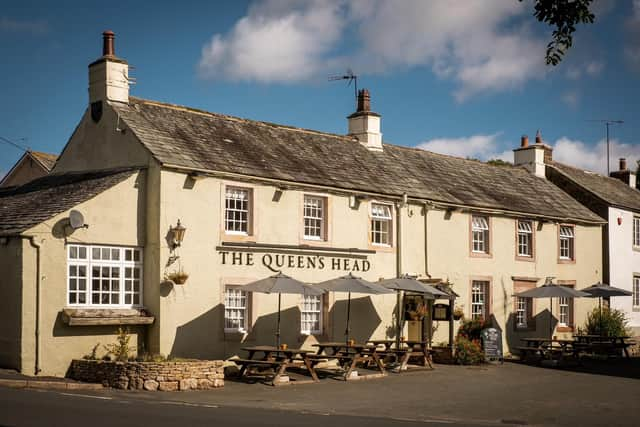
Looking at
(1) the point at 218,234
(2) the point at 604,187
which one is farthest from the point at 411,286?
(2) the point at 604,187

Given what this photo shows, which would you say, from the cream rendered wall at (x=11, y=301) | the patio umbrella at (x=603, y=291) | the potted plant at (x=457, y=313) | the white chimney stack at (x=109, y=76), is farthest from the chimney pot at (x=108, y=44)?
the patio umbrella at (x=603, y=291)

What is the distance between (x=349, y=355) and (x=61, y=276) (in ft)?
24.6

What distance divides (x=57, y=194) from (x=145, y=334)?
4.08 metres

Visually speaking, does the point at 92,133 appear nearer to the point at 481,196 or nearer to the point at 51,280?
the point at 51,280

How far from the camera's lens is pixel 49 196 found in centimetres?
2152

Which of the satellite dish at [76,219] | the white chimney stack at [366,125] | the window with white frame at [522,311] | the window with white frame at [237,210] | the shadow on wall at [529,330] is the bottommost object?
the shadow on wall at [529,330]

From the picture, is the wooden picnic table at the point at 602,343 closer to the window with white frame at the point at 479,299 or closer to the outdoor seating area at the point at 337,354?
the window with white frame at the point at 479,299

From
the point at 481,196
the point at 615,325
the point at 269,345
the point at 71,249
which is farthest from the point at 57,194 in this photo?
the point at 615,325

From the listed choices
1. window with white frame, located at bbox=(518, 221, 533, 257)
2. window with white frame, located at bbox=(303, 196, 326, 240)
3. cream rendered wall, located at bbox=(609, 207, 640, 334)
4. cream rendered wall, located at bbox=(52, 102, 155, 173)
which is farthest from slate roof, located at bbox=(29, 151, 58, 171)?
cream rendered wall, located at bbox=(609, 207, 640, 334)

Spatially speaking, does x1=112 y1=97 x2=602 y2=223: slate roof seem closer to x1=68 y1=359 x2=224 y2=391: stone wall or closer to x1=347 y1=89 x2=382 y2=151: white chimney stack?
x1=347 y1=89 x2=382 y2=151: white chimney stack

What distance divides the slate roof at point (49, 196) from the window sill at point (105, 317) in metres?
2.15

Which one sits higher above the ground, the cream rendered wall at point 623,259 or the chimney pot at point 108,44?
the chimney pot at point 108,44

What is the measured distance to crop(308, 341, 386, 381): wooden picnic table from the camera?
21.8 m

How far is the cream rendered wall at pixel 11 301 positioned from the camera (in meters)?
18.9
